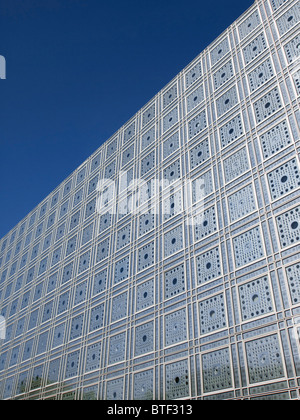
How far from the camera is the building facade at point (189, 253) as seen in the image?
953cm

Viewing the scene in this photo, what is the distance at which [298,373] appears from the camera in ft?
26.9

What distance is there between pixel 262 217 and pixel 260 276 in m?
1.43

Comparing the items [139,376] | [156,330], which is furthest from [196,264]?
[139,376]

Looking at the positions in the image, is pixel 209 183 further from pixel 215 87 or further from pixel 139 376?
pixel 139 376

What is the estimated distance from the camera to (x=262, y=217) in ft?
34.1

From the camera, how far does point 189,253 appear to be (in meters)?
11.8

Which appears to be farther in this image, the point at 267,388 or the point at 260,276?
the point at 260,276

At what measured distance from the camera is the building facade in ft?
31.3
